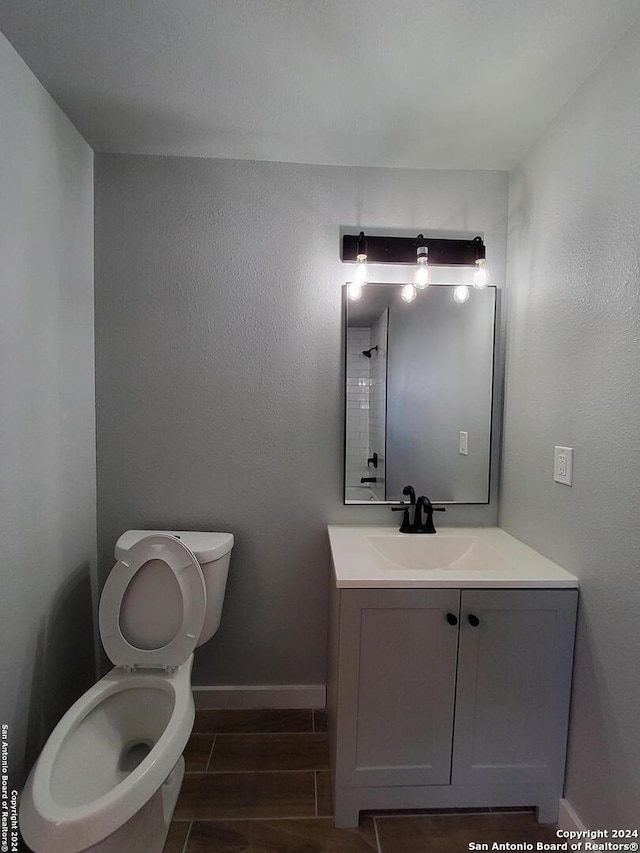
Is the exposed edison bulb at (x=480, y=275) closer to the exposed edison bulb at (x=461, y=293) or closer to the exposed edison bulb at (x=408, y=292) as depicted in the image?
the exposed edison bulb at (x=461, y=293)

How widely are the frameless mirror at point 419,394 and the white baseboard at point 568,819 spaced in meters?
1.04

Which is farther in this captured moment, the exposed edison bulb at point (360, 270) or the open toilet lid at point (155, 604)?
the exposed edison bulb at point (360, 270)

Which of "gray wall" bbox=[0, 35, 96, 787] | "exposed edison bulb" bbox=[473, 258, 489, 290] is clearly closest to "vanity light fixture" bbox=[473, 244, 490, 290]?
"exposed edison bulb" bbox=[473, 258, 489, 290]

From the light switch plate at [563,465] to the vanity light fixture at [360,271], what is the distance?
3.25 ft

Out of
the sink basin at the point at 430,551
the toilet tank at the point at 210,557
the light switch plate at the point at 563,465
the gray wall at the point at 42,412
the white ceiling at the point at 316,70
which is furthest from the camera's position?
the sink basin at the point at 430,551

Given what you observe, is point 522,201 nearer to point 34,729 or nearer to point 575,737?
point 575,737

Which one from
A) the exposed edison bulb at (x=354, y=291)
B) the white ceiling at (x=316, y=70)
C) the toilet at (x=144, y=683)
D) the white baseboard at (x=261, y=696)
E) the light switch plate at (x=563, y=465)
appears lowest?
the white baseboard at (x=261, y=696)

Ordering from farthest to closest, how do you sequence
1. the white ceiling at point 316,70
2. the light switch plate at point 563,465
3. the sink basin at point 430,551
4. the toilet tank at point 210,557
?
the sink basin at point 430,551 < the toilet tank at point 210,557 < the light switch plate at point 563,465 < the white ceiling at point 316,70

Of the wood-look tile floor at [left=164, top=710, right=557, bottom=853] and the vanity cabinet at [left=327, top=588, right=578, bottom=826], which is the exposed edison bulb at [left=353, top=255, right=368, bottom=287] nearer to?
the vanity cabinet at [left=327, top=588, right=578, bottom=826]

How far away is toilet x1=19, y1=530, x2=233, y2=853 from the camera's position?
1193 mm

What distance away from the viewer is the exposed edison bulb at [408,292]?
5.82 feet

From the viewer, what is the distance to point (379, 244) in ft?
5.79

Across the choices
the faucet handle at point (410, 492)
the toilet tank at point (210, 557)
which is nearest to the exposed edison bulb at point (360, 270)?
the faucet handle at point (410, 492)

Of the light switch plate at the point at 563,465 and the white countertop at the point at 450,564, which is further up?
the light switch plate at the point at 563,465
